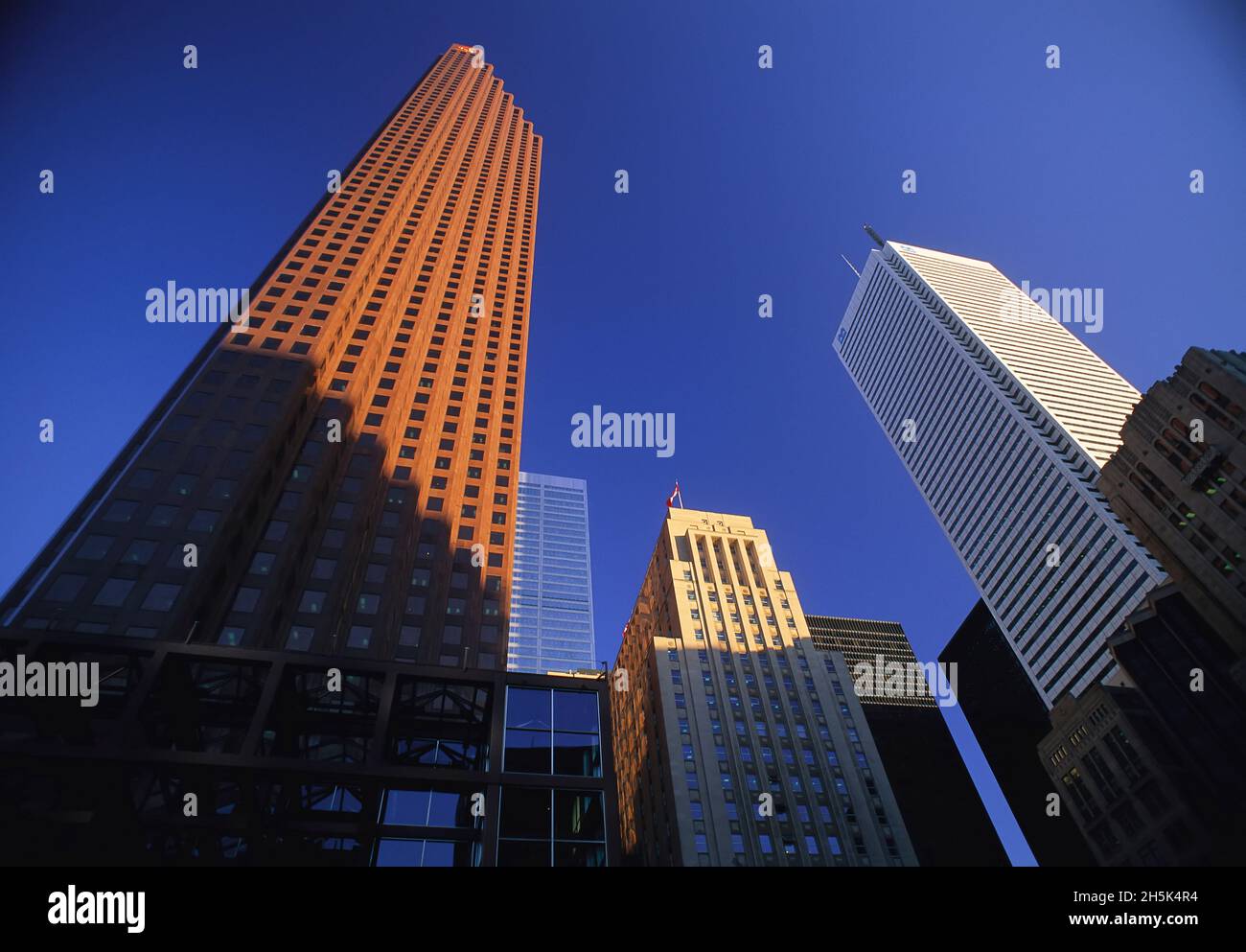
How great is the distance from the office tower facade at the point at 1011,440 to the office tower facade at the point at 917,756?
61.5ft

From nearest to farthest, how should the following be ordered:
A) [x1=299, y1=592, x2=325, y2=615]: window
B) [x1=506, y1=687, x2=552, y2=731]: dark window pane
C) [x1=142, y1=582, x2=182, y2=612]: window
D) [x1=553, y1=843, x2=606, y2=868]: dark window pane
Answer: [x1=553, y1=843, x2=606, y2=868]: dark window pane
[x1=506, y1=687, x2=552, y2=731]: dark window pane
[x1=142, y1=582, x2=182, y2=612]: window
[x1=299, y1=592, x2=325, y2=615]: window

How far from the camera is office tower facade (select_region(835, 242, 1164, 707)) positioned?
103000mm

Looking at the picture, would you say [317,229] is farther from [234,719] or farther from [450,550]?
[234,719]

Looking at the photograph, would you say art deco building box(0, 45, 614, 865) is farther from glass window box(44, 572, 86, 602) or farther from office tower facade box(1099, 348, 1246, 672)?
office tower facade box(1099, 348, 1246, 672)

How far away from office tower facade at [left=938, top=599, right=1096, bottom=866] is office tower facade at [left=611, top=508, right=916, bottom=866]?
59.5 meters

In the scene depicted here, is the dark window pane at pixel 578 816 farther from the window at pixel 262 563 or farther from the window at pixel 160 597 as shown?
the window at pixel 262 563

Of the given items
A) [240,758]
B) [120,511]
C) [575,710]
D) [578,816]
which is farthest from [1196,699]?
[120,511]

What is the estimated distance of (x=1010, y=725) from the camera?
132375 mm

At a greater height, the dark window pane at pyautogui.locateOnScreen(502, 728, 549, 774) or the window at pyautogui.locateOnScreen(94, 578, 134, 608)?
the window at pyautogui.locateOnScreen(94, 578, 134, 608)

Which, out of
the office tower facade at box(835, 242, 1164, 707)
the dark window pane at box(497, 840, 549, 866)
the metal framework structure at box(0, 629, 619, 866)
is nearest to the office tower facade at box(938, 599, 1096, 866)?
the office tower facade at box(835, 242, 1164, 707)

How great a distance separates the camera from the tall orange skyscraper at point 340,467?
5116 cm

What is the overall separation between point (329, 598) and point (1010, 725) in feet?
406
